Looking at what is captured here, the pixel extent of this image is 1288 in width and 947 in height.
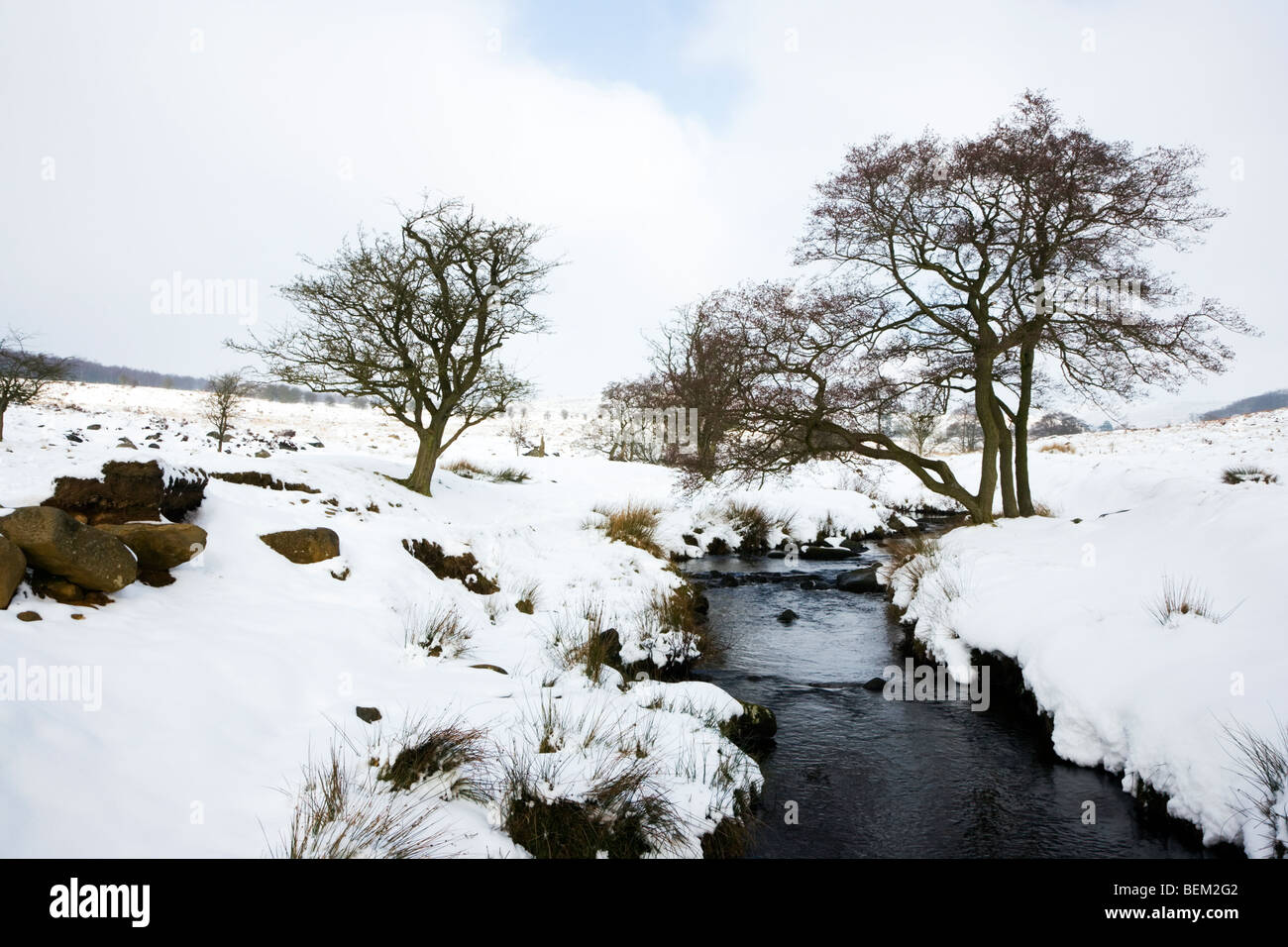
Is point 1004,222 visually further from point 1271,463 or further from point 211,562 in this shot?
point 211,562

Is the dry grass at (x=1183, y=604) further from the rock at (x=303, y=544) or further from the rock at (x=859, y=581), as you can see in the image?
the rock at (x=303, y=544)

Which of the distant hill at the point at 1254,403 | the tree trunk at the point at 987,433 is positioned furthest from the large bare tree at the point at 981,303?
the distant hill at the point at 1254,403

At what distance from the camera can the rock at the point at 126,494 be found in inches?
246

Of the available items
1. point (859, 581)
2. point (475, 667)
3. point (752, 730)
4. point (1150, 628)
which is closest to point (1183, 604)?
point (1150, 628)

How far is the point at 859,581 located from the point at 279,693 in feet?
39.5

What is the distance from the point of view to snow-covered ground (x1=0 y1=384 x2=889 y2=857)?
3.18 metres

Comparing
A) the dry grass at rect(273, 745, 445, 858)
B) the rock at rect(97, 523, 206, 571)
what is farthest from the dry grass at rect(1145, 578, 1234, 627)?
the rock at rect(97, 523, 206, 571)

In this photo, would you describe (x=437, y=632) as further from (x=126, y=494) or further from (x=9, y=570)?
(x=9, y=570)

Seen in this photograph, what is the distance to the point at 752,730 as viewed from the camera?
6.60 metres

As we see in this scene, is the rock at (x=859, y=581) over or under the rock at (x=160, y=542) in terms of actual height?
under

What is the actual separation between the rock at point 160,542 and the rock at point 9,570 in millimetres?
1190

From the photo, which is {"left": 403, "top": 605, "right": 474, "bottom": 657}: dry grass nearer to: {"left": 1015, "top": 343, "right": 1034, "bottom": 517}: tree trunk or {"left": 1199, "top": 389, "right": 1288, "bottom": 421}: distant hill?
{"left": 1015, "top": 343, "right": 1034, "bottom": 517}: tree trunk

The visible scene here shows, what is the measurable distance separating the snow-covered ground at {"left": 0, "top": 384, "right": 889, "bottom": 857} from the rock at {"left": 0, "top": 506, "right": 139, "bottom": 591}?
0.88 ft
